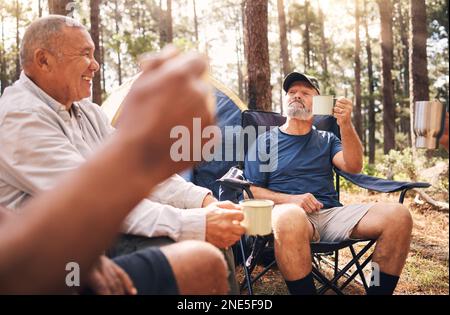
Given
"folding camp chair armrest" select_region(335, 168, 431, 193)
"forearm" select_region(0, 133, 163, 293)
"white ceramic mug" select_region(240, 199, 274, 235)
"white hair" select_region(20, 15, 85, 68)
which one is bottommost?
"folding camp chair armrest" select_region(335, 168, 431, 193)

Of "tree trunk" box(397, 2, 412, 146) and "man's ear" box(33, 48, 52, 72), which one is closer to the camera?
"man's ear" box(33, 48, 52, 72)

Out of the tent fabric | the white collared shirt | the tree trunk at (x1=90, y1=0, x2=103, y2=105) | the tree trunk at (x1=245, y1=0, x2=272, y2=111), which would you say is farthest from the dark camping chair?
the tree trunk at (x1=90, y1=0, x2=103, y2=105)

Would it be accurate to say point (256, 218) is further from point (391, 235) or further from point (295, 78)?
point (295, 78)

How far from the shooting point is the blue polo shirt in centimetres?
270

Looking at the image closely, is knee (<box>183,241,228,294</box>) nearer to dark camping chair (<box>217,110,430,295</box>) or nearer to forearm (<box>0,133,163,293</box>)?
forearm (<box>0,133,163,293</box>)

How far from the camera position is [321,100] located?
7.95 feet

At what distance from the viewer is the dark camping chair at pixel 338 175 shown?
7.41ft

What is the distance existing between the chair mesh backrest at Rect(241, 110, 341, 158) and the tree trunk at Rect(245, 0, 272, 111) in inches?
65.5

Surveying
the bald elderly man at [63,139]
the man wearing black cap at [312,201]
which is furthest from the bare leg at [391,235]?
the bald elderly man at [63,139]

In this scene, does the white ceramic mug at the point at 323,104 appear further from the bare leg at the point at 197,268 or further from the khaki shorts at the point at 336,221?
the bare leg at the point at 197,268

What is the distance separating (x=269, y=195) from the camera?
2.62 m

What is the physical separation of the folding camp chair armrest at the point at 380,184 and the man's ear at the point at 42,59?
200cm
